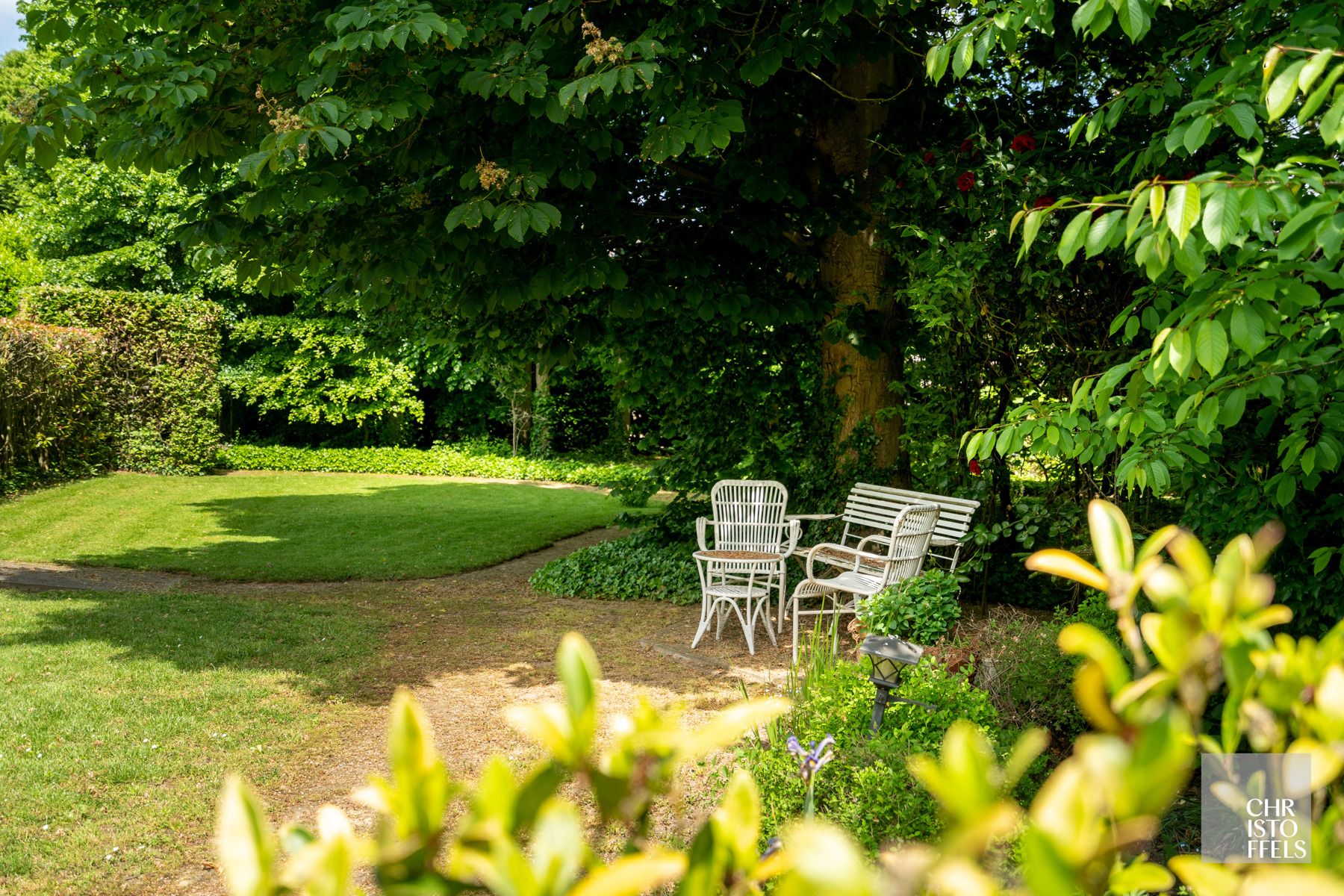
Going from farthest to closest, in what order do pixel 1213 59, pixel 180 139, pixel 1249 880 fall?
pixel 180 139, pixel 1213 59, pixel 1249 880

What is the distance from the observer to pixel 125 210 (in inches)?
779

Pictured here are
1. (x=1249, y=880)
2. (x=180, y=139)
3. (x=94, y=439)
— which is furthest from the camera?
(x=94, y=439)

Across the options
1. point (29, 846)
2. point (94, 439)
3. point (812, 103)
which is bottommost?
point (29, 846)

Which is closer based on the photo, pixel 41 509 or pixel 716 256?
pixel 716 256

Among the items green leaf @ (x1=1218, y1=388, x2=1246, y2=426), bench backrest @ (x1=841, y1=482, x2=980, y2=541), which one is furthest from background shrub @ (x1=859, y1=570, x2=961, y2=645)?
green leaf @ (x1=1218, y1=388, x2=1246, y2=426)

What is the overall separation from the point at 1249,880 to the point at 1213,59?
4877mm

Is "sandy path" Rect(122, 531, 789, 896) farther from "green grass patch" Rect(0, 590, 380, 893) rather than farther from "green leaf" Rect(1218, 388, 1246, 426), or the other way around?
"green leaf" Rect(1218, 388, 1246, 426)

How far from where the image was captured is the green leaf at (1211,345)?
81.2 inches

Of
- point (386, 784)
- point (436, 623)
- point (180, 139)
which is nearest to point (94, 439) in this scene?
point (436, 623)

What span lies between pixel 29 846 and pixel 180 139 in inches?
154

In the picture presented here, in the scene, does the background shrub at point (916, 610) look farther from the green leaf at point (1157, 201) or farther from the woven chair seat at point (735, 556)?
the green leaf at point (1157, 201)

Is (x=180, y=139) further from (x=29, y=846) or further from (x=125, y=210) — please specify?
(x=125, y=210)

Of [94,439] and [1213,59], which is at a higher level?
[1213,59]

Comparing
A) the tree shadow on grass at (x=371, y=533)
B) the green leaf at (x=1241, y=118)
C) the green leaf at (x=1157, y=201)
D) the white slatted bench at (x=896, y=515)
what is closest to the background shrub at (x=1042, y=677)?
the white slatted bench at (x=896, y=515)
